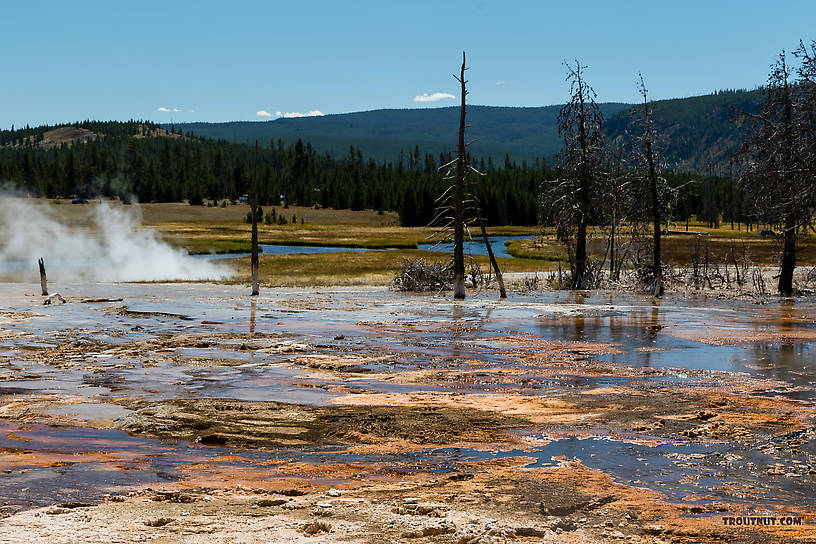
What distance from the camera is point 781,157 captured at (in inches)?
1441

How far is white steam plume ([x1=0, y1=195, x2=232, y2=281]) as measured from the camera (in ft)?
183

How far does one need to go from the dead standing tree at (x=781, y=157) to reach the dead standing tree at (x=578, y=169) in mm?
7067

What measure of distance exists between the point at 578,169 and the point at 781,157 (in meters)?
9.46

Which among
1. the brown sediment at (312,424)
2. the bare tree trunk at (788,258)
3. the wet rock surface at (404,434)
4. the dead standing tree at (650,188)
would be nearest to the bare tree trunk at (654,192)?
the dead standing tree at (650,188)

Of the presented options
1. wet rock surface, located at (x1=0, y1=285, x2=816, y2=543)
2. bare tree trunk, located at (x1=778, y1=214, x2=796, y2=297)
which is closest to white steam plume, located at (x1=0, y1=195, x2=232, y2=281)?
wet rock surface, located at (x1=0, y1=285, x2=816, y2=543)

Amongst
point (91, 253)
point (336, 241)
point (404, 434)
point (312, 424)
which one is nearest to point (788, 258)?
point (404, 434)

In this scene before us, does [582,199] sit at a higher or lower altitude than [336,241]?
higher

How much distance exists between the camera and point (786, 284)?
38562mm

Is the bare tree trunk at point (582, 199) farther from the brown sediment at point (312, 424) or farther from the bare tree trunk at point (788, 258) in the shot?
the brown sediment at point (312, 424)

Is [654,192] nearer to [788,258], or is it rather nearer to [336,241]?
[788,258]

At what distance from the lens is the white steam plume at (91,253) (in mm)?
55906

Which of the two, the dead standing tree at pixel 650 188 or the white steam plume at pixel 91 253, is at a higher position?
the dead standing tree at pixel 650 188

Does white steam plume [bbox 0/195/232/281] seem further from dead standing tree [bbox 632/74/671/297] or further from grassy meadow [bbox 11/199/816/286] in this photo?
dead standing tree [bbox 632/74/671/297]

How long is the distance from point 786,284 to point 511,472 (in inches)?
1276
